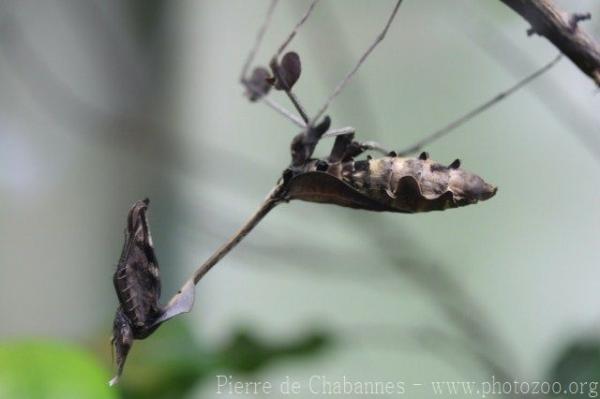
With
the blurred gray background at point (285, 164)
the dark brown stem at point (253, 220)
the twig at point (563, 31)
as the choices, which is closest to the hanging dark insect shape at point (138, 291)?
the dark brown stem at point (253, 220)

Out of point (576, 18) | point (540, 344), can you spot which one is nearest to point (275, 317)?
point (540, 344)

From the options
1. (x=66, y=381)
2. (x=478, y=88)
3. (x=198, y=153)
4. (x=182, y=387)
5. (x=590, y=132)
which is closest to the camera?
(x=66, y=381)

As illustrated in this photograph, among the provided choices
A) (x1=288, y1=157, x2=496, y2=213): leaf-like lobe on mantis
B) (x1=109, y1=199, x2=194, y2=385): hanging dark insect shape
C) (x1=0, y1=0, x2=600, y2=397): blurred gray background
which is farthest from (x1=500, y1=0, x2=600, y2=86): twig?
(x1=0, y1=0, x2=600, y2=397): blurred gray background

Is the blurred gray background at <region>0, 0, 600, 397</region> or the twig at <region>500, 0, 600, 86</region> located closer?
the twig at <region>500, 0, 600, 86</region>

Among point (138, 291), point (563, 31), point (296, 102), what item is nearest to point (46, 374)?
point (138, 291)

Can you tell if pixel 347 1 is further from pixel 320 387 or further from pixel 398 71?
pixel 320 387

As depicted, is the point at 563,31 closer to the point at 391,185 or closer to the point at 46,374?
the point at 391,185

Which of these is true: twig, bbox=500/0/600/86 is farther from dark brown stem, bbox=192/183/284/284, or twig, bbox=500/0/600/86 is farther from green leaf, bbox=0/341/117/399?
green leaf, bbox=0/341/117/399
